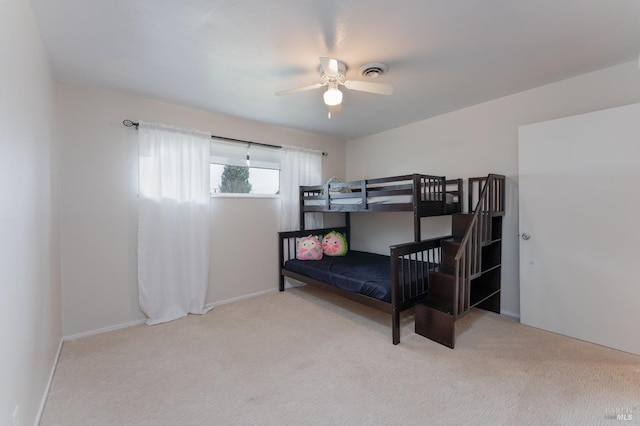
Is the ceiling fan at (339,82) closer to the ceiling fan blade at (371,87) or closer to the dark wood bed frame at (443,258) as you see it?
the ceiling fan blade at (371,87)

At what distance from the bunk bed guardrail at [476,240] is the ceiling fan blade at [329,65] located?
165 cm

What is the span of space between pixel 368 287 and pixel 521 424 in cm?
138

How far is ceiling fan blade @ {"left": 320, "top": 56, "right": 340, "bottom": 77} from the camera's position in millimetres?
1871

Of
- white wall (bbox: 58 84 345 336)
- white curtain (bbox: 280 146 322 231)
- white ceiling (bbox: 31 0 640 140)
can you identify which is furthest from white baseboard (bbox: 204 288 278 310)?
white ceiling (bbox: 31 0 640 140)

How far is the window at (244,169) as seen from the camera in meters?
3.44

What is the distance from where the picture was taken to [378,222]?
419cm

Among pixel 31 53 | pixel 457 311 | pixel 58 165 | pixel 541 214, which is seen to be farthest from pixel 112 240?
pixel 541 214

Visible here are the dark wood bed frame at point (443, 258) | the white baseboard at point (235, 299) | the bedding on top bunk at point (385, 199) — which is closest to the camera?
the dark wood bed frame at point (443, 258)

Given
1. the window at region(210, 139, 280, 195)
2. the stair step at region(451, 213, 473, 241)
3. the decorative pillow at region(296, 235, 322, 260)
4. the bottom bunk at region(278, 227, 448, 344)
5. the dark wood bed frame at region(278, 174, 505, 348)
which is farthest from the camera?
the decorative pillow at region(296, 235, 322, 260)

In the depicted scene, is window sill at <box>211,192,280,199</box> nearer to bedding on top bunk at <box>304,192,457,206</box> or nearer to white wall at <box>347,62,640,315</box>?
bedding on top bunk at <box>304,192,457,206</box>

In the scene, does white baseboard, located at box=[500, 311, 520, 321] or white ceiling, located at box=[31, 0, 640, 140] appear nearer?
white ceiling, located at box=[31, 0, 640, 140]

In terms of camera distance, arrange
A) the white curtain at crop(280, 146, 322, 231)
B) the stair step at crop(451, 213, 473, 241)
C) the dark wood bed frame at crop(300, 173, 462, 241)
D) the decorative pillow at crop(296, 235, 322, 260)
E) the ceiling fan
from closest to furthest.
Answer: the ceiling fan
the stair step at crop(451, 213, 473, 241)
the dark wood bed frame at crop(300, 173, 462, 241)
the decorative pillow at crop(296, 235, 322, 260)
the white curtain at crop(280, 146, 322, 231)

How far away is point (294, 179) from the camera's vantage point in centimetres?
397

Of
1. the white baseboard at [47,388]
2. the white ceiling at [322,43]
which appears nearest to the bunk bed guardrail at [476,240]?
the white ceiling at [322,43]
